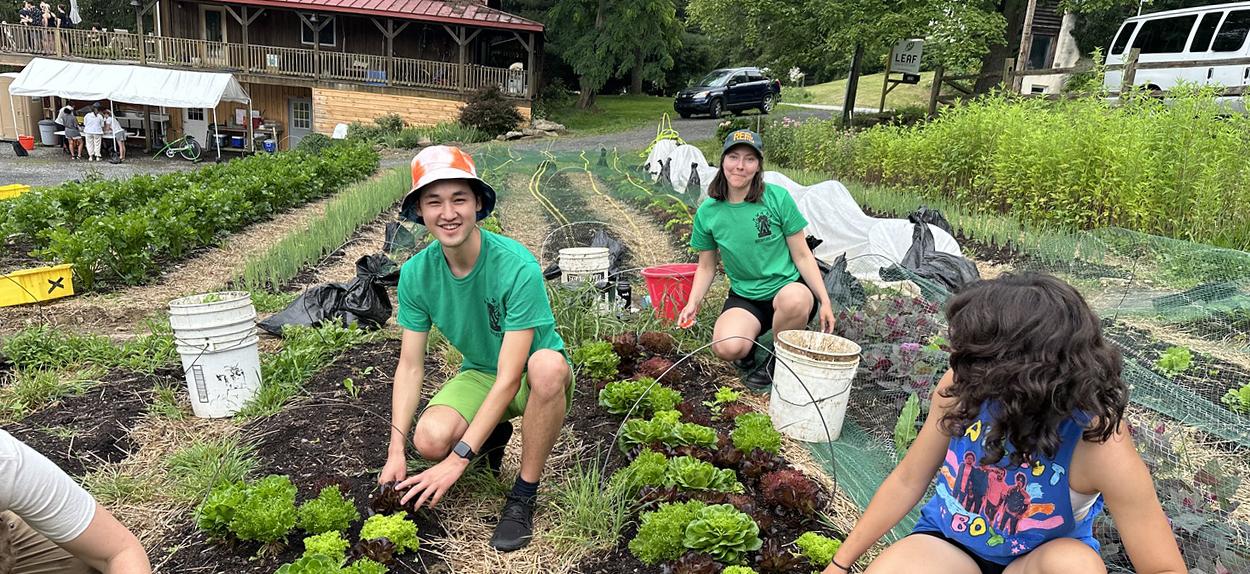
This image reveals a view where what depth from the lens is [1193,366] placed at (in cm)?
334

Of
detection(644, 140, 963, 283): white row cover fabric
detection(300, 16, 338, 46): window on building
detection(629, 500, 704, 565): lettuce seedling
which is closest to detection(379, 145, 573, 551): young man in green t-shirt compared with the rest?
detection(629, 500, 704, 565): lettuce seedling

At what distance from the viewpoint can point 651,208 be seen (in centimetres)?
820

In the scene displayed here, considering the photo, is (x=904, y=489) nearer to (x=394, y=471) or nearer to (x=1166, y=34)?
(x=394, y=471)

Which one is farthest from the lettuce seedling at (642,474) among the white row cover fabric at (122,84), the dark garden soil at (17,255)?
the white row cover fabric at (122,84)

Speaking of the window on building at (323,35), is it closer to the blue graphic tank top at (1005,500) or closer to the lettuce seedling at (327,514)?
the lettuce seedling at (327,514)

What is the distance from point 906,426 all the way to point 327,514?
2.08 m

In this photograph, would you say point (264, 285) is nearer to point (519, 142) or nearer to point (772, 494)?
point (772, 494)

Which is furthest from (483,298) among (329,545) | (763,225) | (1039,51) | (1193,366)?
(1039,51)

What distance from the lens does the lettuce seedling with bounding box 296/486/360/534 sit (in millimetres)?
2182

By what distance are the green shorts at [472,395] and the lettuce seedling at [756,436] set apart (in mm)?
669

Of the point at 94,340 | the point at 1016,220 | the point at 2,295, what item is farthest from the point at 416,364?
the point at 1016,220

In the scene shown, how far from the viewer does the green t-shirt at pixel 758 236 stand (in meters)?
3.47

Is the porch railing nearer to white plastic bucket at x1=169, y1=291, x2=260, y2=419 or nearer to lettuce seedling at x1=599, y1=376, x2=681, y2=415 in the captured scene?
white plastic bucket at x1=169, y1=291, x2=260, y2=419

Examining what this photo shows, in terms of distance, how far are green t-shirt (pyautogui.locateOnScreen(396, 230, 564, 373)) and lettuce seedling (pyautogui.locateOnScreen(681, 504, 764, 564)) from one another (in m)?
0.75
